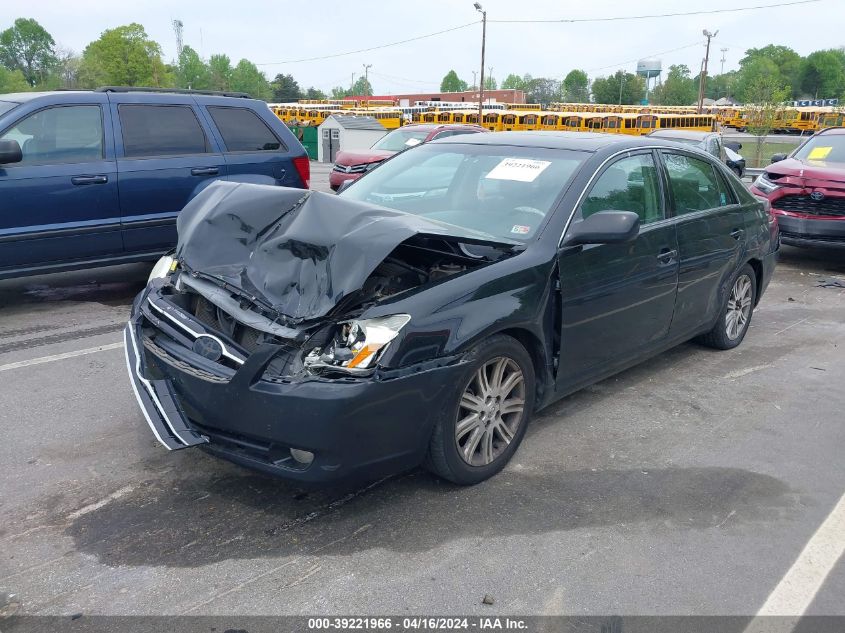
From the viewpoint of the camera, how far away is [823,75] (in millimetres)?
129625

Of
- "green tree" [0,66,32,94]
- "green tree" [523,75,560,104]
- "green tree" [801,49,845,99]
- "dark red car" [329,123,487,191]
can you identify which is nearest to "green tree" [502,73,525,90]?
"green tree" [523,75,560,104]

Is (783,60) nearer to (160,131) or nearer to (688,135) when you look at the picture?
(688,135)

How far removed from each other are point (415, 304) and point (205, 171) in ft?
15.5

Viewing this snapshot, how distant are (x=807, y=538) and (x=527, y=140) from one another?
2.74 meters

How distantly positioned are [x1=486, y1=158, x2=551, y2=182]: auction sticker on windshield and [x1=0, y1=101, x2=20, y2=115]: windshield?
4.32m

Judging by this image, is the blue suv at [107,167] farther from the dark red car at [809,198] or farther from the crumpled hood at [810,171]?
the crumpled hood at [810,171]

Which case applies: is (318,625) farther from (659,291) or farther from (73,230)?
(73,230)

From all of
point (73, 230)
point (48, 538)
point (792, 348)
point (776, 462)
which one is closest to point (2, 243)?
point (73, 230)

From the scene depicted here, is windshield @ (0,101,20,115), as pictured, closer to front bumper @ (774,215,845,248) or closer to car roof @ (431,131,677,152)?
car roof @ (431,131,677,152)

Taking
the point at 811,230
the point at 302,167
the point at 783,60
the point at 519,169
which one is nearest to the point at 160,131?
the point at 302,167

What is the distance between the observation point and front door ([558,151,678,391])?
4.16 meters

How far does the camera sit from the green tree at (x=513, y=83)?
164m

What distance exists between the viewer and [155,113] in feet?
23.5

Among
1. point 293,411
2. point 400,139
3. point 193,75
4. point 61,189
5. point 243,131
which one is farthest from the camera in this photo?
point 193,75
